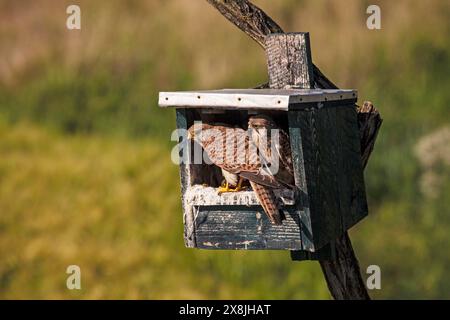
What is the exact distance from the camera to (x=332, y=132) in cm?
429

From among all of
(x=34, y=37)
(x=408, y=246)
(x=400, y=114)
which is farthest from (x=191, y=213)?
(x=34, y=37)

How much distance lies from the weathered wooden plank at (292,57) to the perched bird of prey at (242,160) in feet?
1.30

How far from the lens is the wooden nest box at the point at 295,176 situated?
4.02 metres

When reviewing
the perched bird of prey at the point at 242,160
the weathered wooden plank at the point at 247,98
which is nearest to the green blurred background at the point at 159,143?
the perched bird of prey at the point at 242,160

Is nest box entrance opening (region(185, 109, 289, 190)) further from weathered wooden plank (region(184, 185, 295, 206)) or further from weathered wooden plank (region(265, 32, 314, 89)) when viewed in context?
weathered wooden plank (region(265, 32, 314, 89))

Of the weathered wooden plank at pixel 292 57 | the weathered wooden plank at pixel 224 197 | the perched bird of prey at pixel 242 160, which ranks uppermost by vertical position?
the weathered wooden plank at pixel 292 57

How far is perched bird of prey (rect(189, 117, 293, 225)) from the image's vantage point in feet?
13.3

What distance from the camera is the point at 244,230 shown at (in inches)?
165

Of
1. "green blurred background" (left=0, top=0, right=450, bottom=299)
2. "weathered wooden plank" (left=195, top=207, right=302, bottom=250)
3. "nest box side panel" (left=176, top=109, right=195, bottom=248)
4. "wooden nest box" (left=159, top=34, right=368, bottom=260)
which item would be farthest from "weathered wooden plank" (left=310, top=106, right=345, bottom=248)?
"green blurred background" (left=0, top=0, right=450, bottom=299)

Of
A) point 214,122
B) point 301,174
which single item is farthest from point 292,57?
point 301,174

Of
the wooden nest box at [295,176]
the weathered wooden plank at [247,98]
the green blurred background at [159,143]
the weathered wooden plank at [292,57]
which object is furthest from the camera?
the green blurred background at [159,143]

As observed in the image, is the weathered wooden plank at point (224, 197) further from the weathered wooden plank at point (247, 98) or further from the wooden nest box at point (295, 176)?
the weathered wooden plank at point (247, 98)

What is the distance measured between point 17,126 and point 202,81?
8.06ft

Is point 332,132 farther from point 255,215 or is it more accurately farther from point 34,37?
point 34,37
